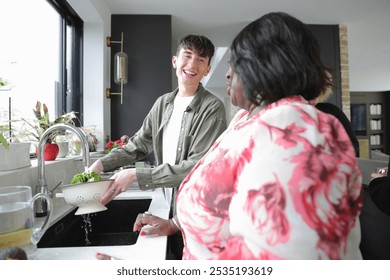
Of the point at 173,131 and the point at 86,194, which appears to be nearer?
the point at 86,194

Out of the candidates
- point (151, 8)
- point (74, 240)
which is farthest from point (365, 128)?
point (74, 240)

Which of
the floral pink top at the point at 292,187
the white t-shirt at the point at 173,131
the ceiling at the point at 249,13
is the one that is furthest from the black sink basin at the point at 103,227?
the ceiling at the point at 249,13

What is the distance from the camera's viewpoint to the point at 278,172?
13.6 inches

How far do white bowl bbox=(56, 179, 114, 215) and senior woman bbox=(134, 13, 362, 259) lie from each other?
1.15 feet

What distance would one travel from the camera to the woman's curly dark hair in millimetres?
429

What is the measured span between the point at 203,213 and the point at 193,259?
0.11 meters

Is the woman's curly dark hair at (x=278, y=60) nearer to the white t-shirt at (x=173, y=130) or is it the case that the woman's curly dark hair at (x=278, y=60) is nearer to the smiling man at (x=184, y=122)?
the smiling man at (x=184, y=122)

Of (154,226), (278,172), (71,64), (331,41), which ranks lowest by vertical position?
(154,226)

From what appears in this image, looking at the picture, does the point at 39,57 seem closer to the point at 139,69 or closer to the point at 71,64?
the point at 71,64

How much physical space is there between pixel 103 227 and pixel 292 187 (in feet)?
3.30

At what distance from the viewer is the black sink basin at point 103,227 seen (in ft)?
3.13

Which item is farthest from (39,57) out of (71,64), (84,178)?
(84,178)

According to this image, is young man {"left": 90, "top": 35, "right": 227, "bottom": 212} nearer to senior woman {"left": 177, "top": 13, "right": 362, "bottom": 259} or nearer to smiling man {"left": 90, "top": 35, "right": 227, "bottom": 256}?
smiling man {"left": 90, "top": 35, "right": 227, "bottom": 256}

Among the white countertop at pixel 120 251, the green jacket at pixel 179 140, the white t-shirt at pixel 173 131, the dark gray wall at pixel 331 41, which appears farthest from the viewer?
the dark gray wall at pixel 331 41
